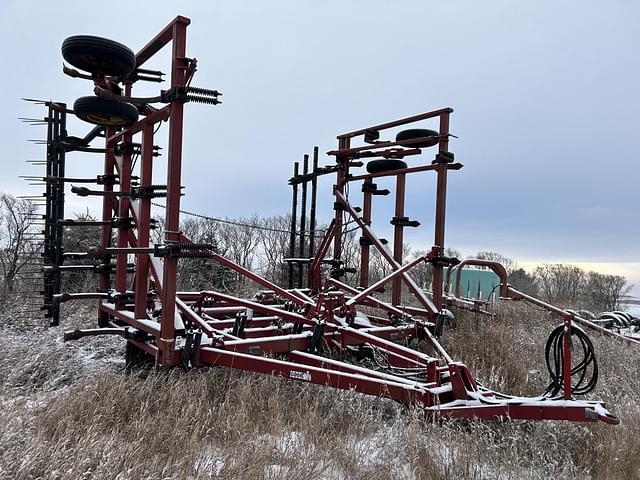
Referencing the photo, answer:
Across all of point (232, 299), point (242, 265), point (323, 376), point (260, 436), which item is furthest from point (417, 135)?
point (242, 265)

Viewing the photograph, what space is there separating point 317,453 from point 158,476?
0.94 m

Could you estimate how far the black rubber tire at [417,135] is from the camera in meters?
6.54

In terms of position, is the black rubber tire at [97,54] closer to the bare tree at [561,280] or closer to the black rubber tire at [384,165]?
the black rubber tire at [384,165]

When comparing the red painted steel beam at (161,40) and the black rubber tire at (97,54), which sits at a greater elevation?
the red painted steel beam at (161,40)

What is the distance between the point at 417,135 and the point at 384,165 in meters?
0.94

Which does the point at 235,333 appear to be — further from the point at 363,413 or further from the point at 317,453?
the point at 317,453

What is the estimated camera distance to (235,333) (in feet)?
16.9

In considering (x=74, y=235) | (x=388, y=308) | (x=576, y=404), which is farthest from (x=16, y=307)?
(x=576, y=404)

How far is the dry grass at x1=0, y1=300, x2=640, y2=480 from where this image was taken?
105 inches

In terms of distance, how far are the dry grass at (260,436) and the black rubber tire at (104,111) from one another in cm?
210

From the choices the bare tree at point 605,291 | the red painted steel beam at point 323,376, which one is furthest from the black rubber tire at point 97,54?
the bare tree at point 605,291

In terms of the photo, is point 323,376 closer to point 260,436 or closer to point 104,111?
point 260,436

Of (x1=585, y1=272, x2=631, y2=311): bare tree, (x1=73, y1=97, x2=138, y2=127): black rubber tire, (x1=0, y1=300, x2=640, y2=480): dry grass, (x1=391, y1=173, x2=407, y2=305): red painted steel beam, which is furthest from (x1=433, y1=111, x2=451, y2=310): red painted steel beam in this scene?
(x1=585, y1=272, x2=631, y2=311): bare tree

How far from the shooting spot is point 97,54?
12.5 ft
